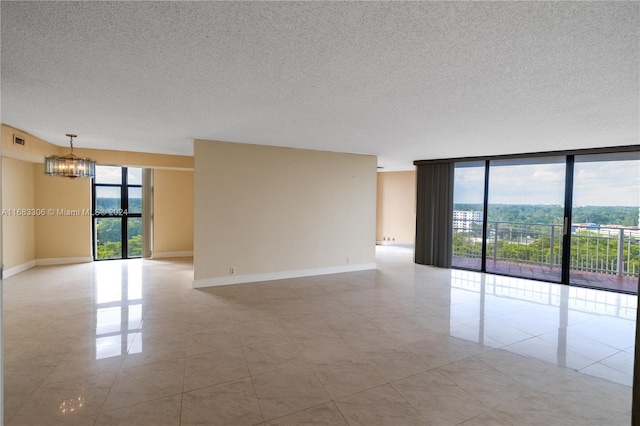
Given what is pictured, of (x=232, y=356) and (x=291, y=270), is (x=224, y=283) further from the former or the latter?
(x=232, y=356)

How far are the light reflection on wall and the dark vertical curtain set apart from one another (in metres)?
6.11

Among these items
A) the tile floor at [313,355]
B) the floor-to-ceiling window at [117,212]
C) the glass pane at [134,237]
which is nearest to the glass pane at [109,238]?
the floor-to-ceiling window at [117,212]

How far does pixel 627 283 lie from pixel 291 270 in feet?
19.9

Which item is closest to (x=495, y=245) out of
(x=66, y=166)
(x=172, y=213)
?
(x=172, y=213)

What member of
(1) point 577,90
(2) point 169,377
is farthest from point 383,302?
(1) point 577,90

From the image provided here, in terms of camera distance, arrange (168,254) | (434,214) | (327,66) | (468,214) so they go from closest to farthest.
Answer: (327,66), (468,214), (434,214), (168,254)

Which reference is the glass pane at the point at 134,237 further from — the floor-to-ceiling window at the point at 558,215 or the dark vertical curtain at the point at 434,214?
the floor-to-ceiling window at the point at 558,215

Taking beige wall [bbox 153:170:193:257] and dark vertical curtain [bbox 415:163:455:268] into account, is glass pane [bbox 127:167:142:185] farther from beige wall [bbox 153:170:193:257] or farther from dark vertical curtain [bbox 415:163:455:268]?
dark vertical curtain [bbox 415:163:455:268]

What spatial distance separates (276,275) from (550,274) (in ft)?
18.0

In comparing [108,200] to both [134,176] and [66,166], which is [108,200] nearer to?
[134,176]

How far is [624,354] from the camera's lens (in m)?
3.41

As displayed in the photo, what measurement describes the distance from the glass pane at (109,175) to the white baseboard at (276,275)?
474 centimetres

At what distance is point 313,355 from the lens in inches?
129

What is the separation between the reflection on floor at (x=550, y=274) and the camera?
19.4 feet
